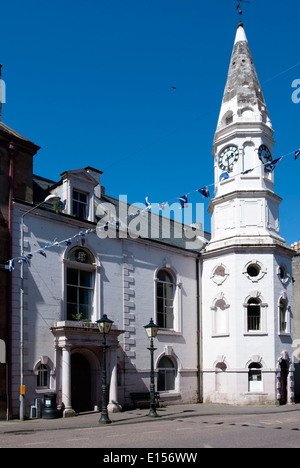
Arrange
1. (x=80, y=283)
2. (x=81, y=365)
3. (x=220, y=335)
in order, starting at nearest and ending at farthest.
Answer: (x=81, y=365) < (x=80, y=283) < (x=220, y=335)

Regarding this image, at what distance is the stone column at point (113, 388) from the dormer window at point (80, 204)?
6.32 metres

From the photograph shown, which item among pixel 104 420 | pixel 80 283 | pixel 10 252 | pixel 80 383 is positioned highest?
pixel 10 252

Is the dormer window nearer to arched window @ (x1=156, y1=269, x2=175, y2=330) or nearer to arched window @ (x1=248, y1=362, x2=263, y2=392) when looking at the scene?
arched window @ (x1=156, y1=269, x2=175, y2=330)

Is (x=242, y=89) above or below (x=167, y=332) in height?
above

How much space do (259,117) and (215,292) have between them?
1005 centimetres

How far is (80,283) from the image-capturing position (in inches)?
985

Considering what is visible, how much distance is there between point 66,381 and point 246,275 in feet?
36.9

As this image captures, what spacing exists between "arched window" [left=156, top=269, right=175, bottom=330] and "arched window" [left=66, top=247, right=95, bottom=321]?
4729mm

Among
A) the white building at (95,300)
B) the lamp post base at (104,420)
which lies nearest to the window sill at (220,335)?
the white building at (95,300)

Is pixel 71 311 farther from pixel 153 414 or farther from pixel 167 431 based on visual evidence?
pixel 167 431

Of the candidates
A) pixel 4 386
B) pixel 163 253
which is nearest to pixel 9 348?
pixel 4 386

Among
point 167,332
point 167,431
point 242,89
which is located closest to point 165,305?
point 167,332

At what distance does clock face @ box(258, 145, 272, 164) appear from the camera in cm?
3039

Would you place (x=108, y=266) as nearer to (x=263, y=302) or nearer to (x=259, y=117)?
(x=263, y=302)
